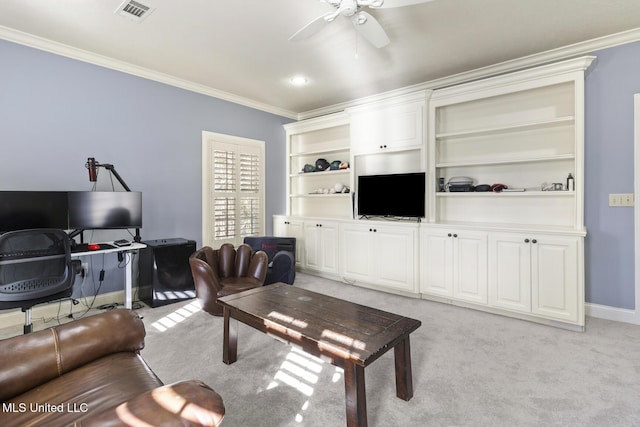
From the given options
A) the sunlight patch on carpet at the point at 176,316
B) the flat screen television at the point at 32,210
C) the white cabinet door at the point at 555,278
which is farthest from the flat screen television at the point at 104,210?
the white cabinet door at the point at 555,278

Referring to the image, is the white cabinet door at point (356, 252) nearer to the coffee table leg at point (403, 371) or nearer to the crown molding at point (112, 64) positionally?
the coffee table leg at point (403, 371)

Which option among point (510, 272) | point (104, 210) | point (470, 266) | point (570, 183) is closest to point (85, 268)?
point (104, 210)

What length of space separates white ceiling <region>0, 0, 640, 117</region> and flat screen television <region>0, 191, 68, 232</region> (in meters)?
1.46

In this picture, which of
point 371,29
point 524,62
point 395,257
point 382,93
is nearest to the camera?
point 371,29

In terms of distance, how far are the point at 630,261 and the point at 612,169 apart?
0.89 m

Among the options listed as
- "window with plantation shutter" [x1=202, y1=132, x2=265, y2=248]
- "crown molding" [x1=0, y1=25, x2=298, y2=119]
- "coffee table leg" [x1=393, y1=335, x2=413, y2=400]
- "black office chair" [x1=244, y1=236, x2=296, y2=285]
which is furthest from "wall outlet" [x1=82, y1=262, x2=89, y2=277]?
"coffee table leg" [x1=393, y1=335, x2=413, y2=400]

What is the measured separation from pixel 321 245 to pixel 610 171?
3386 millimetres

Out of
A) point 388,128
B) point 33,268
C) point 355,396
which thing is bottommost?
point 355,396

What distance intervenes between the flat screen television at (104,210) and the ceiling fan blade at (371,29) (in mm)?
2727

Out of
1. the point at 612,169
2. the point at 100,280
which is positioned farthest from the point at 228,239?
the point at 612,169

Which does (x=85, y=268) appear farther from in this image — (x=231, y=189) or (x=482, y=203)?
(x=482, y=203)

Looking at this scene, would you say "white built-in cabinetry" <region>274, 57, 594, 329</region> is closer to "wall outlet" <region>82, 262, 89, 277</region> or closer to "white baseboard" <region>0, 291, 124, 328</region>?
"white baseboard" <region>0, 291, 124, 328</region>

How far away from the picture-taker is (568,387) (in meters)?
2.00

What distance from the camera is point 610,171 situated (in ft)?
10.1
